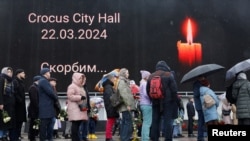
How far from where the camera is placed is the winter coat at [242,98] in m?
6.62

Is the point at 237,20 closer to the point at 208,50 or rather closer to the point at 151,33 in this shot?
the point at 208,50

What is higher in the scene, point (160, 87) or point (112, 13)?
point (112, 13)

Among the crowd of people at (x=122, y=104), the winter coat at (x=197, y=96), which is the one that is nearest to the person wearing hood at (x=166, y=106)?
the crowd of people at (x=122, y=104)

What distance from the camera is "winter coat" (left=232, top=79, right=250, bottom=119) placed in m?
6.62

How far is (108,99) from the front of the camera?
8.04 metres

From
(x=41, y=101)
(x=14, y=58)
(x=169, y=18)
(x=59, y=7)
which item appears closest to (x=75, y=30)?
(x=59, y=7)

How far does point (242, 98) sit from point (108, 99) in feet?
8.40

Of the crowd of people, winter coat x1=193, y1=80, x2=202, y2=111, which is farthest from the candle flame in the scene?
winter coat x1=193, y1=80, x2=202, y2=111

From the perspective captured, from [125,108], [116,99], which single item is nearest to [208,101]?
[125,108]

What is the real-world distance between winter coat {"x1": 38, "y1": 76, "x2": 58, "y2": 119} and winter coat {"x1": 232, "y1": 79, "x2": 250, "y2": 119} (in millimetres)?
3038

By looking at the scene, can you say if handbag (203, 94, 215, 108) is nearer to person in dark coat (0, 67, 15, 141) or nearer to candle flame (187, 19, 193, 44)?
person in dark coat (0, 67, 15, 141)

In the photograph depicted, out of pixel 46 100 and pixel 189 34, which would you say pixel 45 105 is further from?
pixel 189 34

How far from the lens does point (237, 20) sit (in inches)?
530

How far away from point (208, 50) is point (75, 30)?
4188 millimetres
